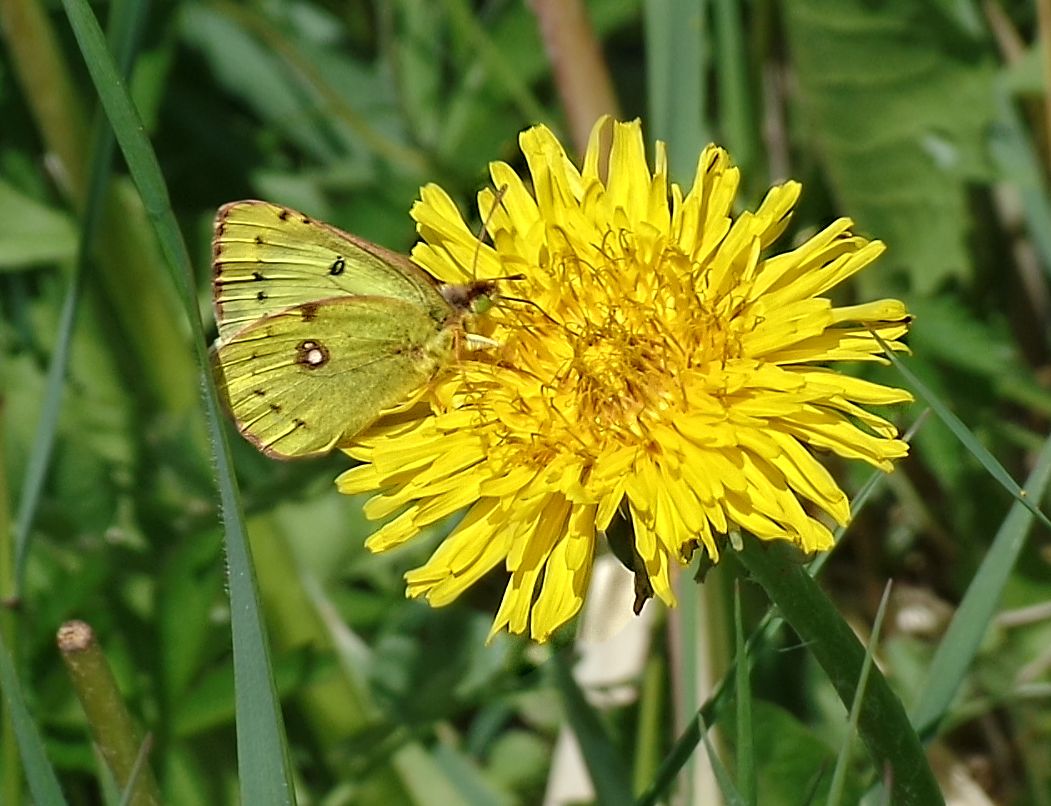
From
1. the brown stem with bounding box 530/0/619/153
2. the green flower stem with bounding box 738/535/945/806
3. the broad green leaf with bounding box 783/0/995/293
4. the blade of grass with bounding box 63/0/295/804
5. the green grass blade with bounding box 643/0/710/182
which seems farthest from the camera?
the broad green leaf with bounding box 783/0/995/293

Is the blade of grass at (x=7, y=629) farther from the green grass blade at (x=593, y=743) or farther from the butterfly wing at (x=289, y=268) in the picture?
the green grass blade at (x=593, y=743)

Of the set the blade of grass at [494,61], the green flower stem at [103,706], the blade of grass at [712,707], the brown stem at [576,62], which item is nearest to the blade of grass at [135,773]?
the green flower stem at [103,706]

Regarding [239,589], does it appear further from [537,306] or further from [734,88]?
[734,88]

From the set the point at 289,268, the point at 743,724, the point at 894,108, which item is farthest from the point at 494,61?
the point at 743,724

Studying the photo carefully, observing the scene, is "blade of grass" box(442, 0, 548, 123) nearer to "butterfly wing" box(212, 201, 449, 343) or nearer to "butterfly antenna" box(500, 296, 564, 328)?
"butterfly wing" box(212, 201, 449, 343)

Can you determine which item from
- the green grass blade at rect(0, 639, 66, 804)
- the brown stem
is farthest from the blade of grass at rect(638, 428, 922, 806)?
the brown stem

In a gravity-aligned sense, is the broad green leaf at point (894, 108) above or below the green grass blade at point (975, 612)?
above
